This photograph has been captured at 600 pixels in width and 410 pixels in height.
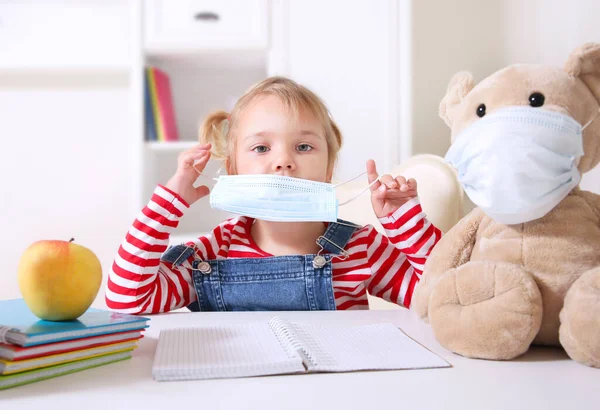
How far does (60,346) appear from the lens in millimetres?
656

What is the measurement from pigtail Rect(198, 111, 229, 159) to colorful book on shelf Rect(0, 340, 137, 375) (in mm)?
717

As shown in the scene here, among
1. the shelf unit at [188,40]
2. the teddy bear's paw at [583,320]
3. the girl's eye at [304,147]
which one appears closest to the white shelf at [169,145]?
the shelf unit at [188,40]

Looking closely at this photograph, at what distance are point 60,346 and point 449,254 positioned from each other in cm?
47

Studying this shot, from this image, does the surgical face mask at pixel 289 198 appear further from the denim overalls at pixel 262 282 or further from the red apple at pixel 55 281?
the red apple at pixel 55 281

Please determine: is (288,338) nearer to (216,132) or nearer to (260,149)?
(260,149)

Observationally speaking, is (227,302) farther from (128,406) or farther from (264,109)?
(128,406)

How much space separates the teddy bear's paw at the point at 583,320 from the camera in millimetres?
625

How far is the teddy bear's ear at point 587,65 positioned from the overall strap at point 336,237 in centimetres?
61

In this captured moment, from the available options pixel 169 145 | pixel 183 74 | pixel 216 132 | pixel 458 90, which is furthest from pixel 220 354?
pixel 183 74

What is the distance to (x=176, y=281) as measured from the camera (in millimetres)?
1186

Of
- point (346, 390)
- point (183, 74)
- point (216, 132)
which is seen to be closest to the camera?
point (346, 390)

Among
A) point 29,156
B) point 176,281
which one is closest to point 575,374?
point 176,281

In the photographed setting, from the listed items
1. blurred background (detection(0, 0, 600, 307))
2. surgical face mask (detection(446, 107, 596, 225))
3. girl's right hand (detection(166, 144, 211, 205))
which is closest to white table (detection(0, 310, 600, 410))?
surgical face mask (detection(446, 107, 596, 225))

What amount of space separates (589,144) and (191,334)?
538 millimetres
